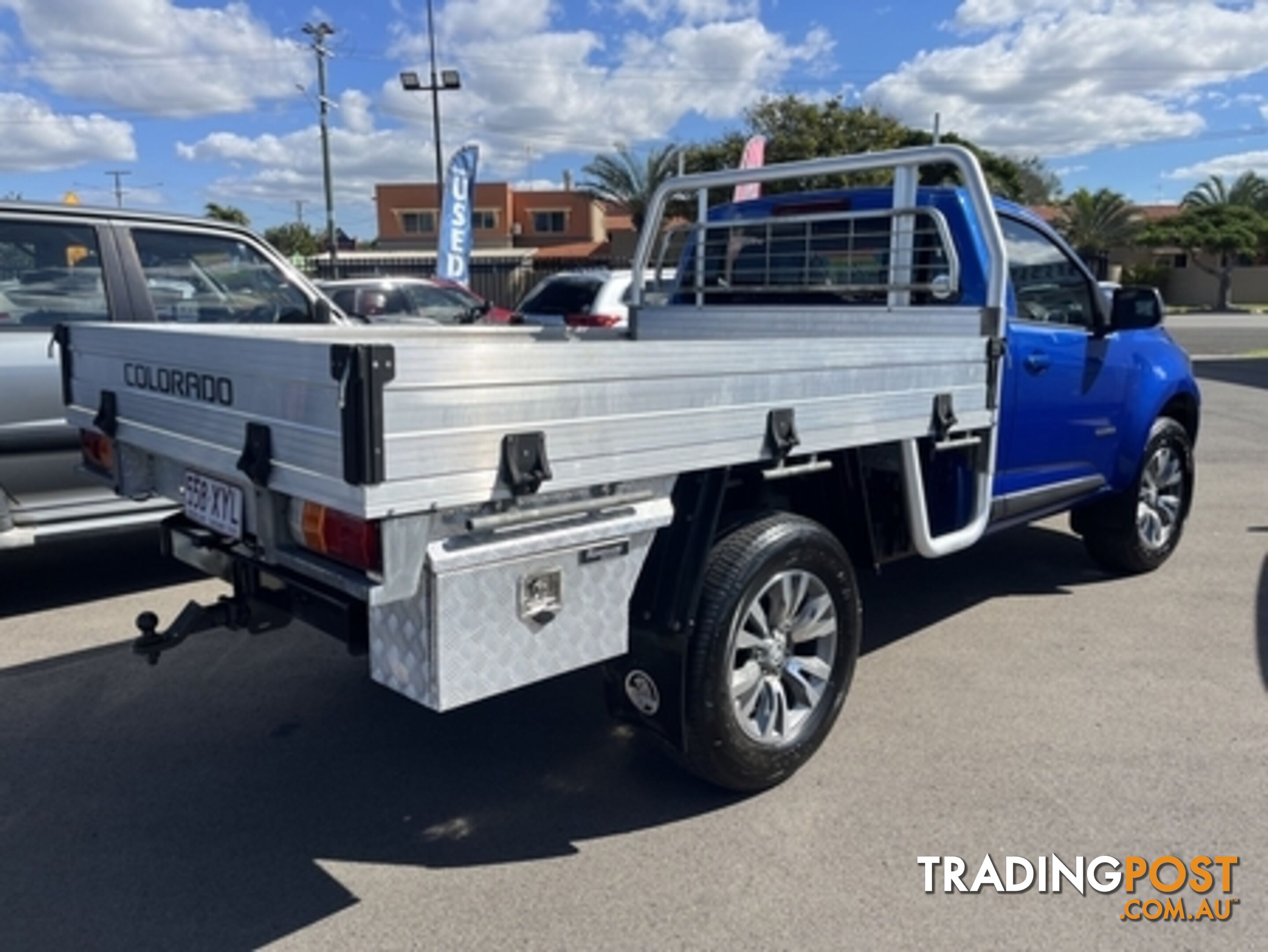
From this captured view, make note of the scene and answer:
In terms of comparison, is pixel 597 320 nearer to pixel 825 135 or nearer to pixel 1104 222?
pixel 825 135

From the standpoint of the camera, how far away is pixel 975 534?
4215 millimetres

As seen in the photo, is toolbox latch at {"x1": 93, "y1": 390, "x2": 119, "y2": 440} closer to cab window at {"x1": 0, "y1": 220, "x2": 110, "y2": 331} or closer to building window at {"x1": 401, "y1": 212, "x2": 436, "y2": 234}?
cab window at {"x1": 0, "y1": 220, "x2": 110, "y2": 331}

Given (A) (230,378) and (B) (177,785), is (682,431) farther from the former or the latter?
(B) (177,785)

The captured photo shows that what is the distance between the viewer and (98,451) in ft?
12.4

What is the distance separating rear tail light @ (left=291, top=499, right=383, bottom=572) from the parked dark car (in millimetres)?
8263

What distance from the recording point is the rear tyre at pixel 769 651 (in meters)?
3.10

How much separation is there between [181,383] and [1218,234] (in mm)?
54914

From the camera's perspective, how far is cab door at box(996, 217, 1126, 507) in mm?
4598

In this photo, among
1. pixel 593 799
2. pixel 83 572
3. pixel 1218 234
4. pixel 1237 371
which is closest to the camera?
pixel 593 799

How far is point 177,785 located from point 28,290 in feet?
9.49

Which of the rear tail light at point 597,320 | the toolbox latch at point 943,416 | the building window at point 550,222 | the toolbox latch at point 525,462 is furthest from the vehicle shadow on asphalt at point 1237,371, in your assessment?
the building window at point 550,222

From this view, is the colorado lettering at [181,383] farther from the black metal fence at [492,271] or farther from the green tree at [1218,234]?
the green tree at [1218,234]

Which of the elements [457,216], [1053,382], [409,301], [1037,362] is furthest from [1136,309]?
[457,216]

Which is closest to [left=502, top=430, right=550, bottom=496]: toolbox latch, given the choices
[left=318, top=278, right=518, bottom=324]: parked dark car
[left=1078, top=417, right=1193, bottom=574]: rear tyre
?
[left=1078, top=417, right=1193, bottom=574]: rear tyre
